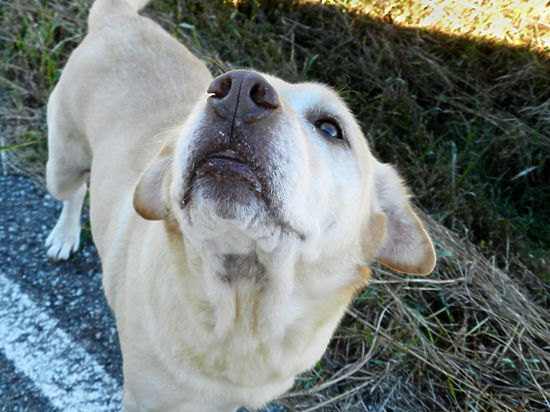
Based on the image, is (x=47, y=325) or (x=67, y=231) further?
(x=67, y=231)

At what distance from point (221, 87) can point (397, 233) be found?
1.15 meters

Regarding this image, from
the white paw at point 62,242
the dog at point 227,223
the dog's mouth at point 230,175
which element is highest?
the dog's mouth at point 230,175

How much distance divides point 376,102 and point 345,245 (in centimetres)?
257

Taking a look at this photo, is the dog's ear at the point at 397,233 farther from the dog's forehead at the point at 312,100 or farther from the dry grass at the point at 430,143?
the dry grass at the point at 430,143

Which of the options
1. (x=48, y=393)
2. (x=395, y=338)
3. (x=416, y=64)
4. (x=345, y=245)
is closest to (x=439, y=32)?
(x=416, y=64)

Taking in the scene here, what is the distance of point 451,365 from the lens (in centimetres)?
276

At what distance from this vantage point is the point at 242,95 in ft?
3.94

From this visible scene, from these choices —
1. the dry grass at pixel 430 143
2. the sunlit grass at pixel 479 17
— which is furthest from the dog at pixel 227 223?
the sunlit grass at pixel 479 17

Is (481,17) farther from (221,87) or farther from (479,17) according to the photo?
(221,87)

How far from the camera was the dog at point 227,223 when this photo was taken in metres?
1.26

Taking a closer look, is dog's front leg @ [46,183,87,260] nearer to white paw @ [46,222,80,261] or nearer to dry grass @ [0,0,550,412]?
white paw @ [46,222,80,261]

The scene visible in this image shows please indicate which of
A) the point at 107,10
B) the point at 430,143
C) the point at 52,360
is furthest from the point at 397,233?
the point at 107,10

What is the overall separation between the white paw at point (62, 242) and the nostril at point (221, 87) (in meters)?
2.15

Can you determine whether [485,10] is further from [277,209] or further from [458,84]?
[277,209]
